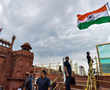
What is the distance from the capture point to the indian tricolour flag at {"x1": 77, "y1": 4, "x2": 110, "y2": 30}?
8.53 metres

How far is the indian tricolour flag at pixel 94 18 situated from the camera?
8.53 metres

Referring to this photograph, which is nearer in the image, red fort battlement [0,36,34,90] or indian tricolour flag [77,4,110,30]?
indian tricolour flag [77,4,110,30]

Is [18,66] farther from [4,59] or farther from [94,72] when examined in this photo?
[94,72]

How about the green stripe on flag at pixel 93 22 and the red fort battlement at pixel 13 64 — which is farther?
the red fort battlement at pixel 13 64

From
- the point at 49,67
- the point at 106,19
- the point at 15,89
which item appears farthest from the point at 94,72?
the point at 15,89

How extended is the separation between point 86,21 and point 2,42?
20304 mm

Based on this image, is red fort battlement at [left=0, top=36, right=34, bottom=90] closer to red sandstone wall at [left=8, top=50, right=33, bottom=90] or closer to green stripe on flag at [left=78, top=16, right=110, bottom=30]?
red sandstone wall at [left=8, top=50, right=33, bottom=90]

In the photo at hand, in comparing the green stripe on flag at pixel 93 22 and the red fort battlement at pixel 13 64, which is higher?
the green stripe on flag at pixel 93 22

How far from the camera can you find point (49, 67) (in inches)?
660

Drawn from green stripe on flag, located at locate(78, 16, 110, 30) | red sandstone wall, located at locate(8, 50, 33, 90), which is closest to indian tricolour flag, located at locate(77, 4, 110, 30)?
green stripe on flag, located at locate(78, 16, 110, 30)

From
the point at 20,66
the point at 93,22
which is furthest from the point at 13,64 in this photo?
the point at 93,22

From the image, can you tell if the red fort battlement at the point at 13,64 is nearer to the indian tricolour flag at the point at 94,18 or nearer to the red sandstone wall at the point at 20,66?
the red sandstone wall at the point at 20,66

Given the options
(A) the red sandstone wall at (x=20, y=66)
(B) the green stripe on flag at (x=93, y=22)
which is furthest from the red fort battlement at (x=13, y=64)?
(B) the green stripe on flag at (x=93, y=22)

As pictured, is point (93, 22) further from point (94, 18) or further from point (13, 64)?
point (13, 64)
